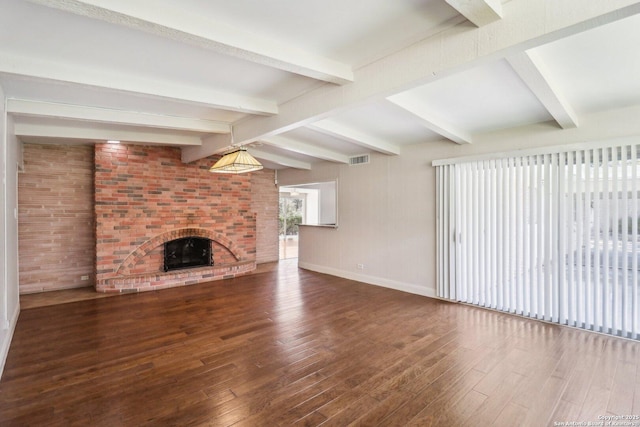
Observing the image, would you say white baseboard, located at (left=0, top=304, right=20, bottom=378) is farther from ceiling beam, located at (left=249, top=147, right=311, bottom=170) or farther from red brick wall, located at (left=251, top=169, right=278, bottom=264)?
red brick wall, located at (left=251, top=169, right=278, bottom=264)

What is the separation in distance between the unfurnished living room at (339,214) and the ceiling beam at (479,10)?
2 cm

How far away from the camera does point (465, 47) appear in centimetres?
211

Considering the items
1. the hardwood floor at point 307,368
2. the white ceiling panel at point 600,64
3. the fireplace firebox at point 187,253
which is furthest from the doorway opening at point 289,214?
the white ceiling panel at point 600,64

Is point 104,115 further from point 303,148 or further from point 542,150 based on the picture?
point 542,150

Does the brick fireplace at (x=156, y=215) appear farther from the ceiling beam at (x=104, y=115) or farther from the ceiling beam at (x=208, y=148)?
the ceiling beam at (x=104, y=115)

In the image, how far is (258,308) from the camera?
4.58 m

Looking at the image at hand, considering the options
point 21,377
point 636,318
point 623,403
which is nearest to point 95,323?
point 21,377

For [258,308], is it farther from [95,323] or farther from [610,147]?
Answer: [610,147]

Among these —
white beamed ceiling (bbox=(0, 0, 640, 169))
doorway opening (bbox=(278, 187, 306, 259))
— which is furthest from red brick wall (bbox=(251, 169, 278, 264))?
white beamed ceiling (bbox=(0, 0, 640, 169))

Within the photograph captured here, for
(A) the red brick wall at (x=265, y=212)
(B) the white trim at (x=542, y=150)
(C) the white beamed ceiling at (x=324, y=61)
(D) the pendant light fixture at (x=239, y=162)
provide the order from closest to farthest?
(C) the white beamed ceiling at (x=324, y=61)
(B) the white trim at (x=542, y=150)
(D) the pendant light fixture at (x=239, y=162)
(A) the red brick wall at (x=265, y=212)

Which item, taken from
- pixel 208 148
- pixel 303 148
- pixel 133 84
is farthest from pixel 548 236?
pixel 208 148

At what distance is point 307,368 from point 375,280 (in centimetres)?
346

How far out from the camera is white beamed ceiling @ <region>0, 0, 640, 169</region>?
191 centimetres

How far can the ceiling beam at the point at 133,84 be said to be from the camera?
2518 millimetres
